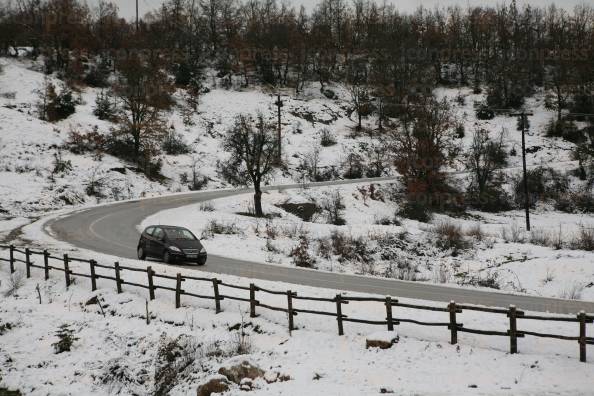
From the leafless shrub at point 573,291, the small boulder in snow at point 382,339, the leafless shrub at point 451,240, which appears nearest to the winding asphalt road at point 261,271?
the leafless shrub at point 573,291

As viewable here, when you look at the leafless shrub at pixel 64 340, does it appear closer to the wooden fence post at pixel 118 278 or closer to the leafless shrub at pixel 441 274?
the wooden fence post at pixel 118 278

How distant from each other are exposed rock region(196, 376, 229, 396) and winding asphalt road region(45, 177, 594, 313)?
267 inches

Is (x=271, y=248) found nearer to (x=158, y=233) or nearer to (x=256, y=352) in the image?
(x=158, y=233)

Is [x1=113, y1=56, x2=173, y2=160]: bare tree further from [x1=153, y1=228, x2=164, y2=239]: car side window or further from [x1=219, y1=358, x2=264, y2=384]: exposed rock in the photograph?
[x1=219, y1=358, x2=264, y2=384]: exposed rock

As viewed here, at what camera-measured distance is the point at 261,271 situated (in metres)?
20.1

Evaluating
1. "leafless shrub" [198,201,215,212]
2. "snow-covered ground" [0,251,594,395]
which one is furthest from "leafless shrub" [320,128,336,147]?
"snow-covered ground" [0,251,594,395]

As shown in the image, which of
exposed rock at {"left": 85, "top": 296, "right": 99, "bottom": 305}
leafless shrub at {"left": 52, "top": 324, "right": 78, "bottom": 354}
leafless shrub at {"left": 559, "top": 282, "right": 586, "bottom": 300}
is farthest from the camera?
leafless shrub at {"left": 559, "top": 282, "right": 586, "bottom": 300}

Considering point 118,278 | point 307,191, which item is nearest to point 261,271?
point 118,278

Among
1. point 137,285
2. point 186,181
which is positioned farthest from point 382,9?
point 137,285

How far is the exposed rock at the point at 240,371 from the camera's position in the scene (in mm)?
11117

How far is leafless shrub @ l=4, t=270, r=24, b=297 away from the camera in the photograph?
63.3 feet

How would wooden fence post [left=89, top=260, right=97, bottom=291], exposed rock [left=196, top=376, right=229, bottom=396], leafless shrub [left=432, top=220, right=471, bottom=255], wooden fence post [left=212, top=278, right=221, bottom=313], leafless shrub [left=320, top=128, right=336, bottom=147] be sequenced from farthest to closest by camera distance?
leafless shrub [left=320, top=128, right=336, bottom=147]
leafless shrub [left=432, top=220, right=471, bottom=255]
wooden fence post [left=89, top=260, right=97, bottom=291]
wooden fence post [left=212, top=278, right=221, bottom=313]
exposed rock [left=196, top=376, right=229, bottom=396]

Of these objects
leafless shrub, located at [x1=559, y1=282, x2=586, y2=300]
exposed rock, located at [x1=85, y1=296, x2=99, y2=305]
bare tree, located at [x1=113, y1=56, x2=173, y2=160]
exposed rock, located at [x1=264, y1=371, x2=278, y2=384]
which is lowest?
leafless shrub, located at [x1=559, y1=282, x2=586, y2=300]

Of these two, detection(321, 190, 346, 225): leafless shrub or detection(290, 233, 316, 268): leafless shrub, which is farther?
detection(321, 190, 346, 225): leafless shrub
